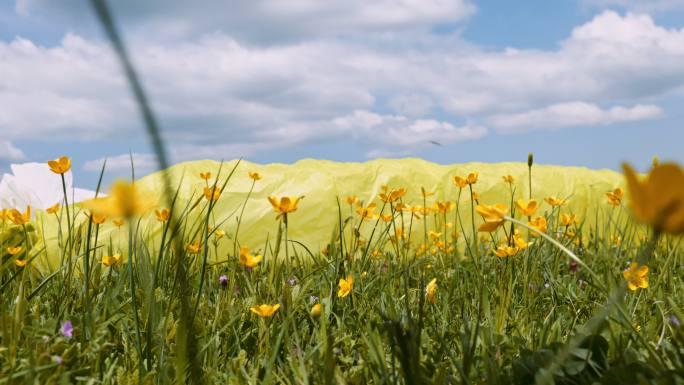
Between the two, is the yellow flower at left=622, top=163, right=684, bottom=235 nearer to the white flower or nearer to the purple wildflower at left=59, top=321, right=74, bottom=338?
the purple wildflower at left=59, top=321, right=74, bottom=338

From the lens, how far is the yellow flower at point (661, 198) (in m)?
0.48

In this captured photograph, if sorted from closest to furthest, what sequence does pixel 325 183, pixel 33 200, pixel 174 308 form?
pixel 174 308, pixel 33 200, pixel 325 183

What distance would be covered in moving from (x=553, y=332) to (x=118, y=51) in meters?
1.12

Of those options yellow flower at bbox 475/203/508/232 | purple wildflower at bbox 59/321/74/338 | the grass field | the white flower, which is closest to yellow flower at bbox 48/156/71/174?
the grass field

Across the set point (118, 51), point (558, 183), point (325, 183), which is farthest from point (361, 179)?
point (118, 51)

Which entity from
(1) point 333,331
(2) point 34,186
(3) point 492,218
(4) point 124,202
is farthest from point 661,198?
(2) point 34,186

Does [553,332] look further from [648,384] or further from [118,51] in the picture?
[118,51]

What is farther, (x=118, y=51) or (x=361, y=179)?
(x=361, y=179)

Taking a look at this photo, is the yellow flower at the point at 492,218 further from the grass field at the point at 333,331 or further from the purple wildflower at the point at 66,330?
the purple wildflower at the point at 66,330

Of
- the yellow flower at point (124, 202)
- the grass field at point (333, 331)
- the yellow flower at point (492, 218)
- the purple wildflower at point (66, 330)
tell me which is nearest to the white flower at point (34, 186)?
the grass field at point (333, 331)

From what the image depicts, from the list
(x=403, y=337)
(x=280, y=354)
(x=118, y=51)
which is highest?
(x=118, y=51)

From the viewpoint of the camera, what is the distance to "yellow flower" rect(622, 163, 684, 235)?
0.48 metres

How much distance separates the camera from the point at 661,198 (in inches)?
19.0

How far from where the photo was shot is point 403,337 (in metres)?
0.80
